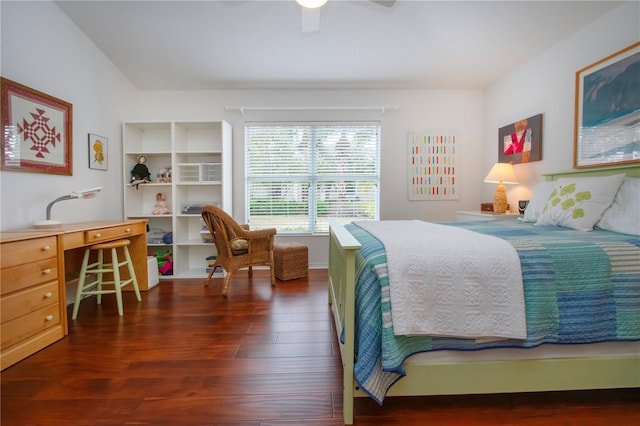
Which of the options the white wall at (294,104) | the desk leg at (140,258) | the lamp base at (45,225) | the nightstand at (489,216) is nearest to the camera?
the lamp base at (45,225)

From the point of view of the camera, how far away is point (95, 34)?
294 centimetres

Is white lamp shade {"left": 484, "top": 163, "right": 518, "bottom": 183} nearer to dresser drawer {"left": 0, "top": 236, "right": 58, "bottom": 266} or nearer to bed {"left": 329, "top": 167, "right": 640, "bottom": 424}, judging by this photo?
bed {"left": 329, "top": 167, "right": 640, "bottom": 424}

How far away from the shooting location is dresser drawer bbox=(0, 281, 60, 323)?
1.66 metres

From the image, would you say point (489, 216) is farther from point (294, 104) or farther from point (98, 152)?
point (98, 152)

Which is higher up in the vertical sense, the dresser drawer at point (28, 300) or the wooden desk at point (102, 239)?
the wooden desk at point (102, 239)

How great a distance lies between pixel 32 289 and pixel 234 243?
153 centimetres

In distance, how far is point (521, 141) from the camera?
3.24 m

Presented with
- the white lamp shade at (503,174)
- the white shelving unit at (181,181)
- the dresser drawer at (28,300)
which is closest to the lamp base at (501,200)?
the white lamp shade at (503,174)

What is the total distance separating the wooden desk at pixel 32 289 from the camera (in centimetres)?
167

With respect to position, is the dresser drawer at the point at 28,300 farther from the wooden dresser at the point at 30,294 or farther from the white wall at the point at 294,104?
the white wall at the point at 294,104

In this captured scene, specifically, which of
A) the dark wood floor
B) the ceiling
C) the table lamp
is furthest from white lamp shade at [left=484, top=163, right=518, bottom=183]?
the dark wood floor

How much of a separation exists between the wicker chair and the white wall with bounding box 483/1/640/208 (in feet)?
9.47

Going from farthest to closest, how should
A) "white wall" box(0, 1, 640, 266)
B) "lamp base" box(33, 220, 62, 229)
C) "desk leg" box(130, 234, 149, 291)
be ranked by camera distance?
"desk leg" box(130, 234, 149, 291) < "white wall" box(0, 1, 640, 266) < "lamp base" box(33, 220, 62, 229)

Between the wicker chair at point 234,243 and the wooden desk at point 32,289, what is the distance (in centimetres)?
100
